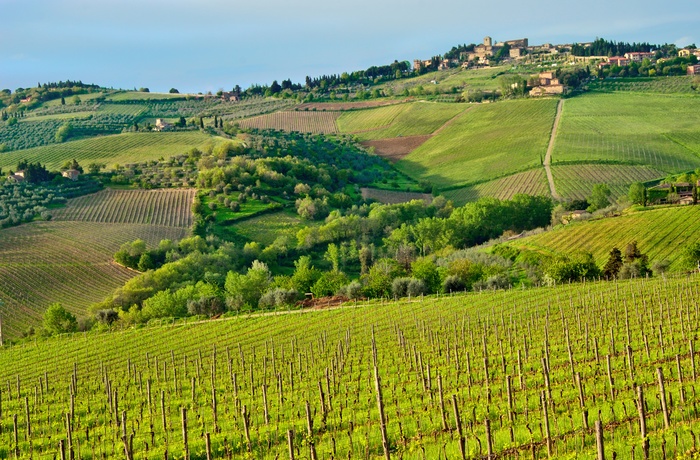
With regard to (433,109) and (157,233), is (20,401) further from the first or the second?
(433,109)

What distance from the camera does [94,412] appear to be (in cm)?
3122

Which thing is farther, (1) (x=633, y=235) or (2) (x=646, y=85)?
(2) (x=646, y=85)

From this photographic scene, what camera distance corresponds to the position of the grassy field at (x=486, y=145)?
121m

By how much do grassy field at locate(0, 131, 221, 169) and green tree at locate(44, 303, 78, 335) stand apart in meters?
64.0

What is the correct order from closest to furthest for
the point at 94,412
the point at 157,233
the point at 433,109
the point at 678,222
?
the point at 94,412, the point at 678,222, the point at 157,233, the point at 433,109

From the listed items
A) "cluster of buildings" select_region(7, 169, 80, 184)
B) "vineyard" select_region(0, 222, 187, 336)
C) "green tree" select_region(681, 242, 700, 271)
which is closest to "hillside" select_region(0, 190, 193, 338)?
"vineyard" select_region(0, 222, 187, 336)

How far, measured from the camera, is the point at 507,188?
360 ft

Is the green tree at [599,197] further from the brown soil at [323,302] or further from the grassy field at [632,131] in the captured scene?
the brown soil at [323,302]

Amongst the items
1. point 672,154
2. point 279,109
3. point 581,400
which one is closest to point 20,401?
point 581,400

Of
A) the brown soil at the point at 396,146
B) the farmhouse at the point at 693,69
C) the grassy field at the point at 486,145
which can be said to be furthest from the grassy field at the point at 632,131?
the brown soil at the point at 396,146

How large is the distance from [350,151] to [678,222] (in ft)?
242

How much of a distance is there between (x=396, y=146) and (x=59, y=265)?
7698cm

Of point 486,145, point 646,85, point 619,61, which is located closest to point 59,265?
point 486,145

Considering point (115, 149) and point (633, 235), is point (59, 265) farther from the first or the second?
point (115, 149)
